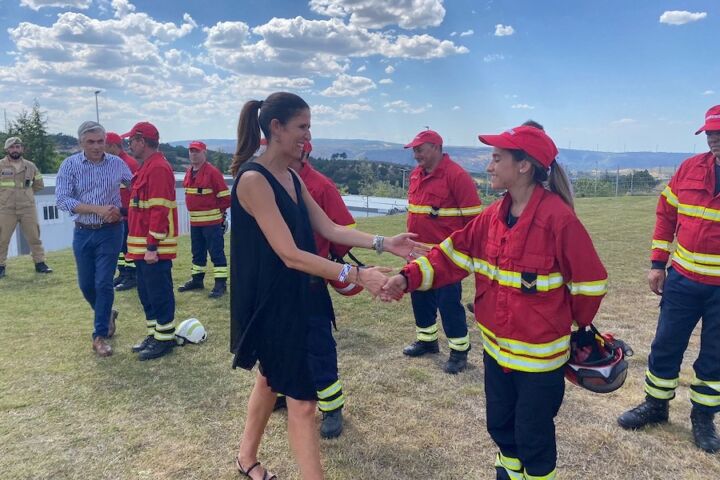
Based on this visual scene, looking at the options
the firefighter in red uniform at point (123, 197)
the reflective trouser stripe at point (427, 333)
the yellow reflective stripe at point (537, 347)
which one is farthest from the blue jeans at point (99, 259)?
the yellow reflective stripe at point (537, 347)

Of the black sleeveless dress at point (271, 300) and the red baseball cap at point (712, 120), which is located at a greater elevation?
the red baseball cap at point (712, 120)

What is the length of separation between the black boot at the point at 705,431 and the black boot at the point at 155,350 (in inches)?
197

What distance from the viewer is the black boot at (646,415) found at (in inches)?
161

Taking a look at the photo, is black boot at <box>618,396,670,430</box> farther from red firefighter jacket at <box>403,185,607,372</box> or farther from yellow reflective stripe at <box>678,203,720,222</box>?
red firefighter jacket at <box>403,185,607,372</box>

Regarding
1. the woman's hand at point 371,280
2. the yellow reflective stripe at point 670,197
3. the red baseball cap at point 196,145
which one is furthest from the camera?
the red baseball cap at point 196,145

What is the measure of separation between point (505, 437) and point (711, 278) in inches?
79.4

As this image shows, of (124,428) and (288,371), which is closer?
(288,371)

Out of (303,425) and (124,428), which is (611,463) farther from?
(124,428)

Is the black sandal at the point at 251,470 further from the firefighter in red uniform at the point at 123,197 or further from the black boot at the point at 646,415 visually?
the firefighter in red uniform at the point at 123,197

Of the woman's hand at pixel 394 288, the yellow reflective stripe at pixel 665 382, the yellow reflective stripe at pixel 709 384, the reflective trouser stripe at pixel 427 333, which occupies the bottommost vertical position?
the reflective trouser stripe at pixel 427 333

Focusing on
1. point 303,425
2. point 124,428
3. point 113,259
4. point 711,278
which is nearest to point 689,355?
point 711,278

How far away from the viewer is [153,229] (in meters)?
5.42

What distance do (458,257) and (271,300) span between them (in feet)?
Result: 3.65

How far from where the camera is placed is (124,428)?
417 cm
